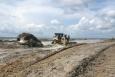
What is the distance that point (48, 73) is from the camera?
14945mm

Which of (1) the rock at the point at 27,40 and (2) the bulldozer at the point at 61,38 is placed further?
(2) the bulldozer at the point at 61,38

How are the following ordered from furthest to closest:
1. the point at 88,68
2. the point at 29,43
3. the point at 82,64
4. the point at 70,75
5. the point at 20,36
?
the point at 20,36
the point at 29,43
the point at 82,64
the point at 88,68
the point at 70,75

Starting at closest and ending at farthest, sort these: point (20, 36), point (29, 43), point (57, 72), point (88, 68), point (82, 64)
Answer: point (57, 72) < point (88, 68) < point (82, 64) < point (29, 43) < point (20, 36)

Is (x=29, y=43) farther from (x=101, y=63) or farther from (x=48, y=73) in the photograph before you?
(x=48, y=73)

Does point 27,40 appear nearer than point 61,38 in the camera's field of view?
Yes

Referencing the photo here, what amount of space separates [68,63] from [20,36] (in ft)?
113

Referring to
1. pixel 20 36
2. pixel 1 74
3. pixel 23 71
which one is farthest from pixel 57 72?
pixel 20 36

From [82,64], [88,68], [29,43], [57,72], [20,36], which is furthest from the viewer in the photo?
[20,36]

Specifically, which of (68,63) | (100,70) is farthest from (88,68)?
(68,63)

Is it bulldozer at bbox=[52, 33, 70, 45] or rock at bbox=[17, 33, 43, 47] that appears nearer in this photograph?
rock at bbox=[17, 33, 43, 47]

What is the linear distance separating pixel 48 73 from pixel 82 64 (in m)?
3.50

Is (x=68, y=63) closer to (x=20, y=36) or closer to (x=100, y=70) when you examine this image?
(x=100, y=70)

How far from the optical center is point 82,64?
17.9m

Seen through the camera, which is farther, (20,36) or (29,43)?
(20,36)
